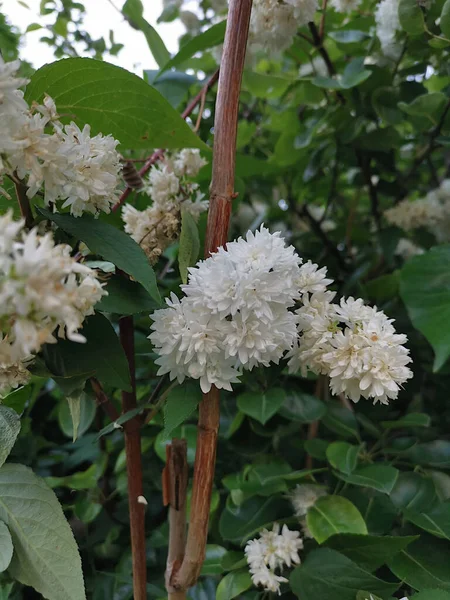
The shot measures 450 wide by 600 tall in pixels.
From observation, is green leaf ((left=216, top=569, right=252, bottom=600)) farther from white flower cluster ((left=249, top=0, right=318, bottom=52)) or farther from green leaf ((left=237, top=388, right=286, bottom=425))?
white flower cluster ((left=249, top=0, right=318, bottom=52))

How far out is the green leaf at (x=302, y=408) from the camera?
57 centimetres

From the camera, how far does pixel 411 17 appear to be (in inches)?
24.7

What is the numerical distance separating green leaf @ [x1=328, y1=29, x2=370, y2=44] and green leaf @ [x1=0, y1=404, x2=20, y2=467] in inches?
26.7

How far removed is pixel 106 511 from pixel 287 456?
0.24 meters

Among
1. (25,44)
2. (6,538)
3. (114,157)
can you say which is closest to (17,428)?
(6,538)

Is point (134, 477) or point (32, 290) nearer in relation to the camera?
point (32, 290)

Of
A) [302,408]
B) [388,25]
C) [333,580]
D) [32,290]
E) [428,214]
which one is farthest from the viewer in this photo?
[428,214]

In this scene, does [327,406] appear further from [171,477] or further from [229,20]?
[229,20]

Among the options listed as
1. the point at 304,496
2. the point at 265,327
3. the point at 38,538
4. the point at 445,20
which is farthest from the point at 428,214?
the point at 38,538

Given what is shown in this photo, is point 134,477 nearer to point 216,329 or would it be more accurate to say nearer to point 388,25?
point 216,329

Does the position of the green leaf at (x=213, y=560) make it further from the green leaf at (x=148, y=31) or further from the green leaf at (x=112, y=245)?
the green leaf at (x=148, y=31)

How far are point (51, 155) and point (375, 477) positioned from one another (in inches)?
15.8

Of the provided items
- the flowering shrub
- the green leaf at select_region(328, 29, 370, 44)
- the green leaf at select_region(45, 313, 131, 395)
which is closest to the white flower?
the flowering shrub

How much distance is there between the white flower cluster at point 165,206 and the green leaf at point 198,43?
13 centimetres
